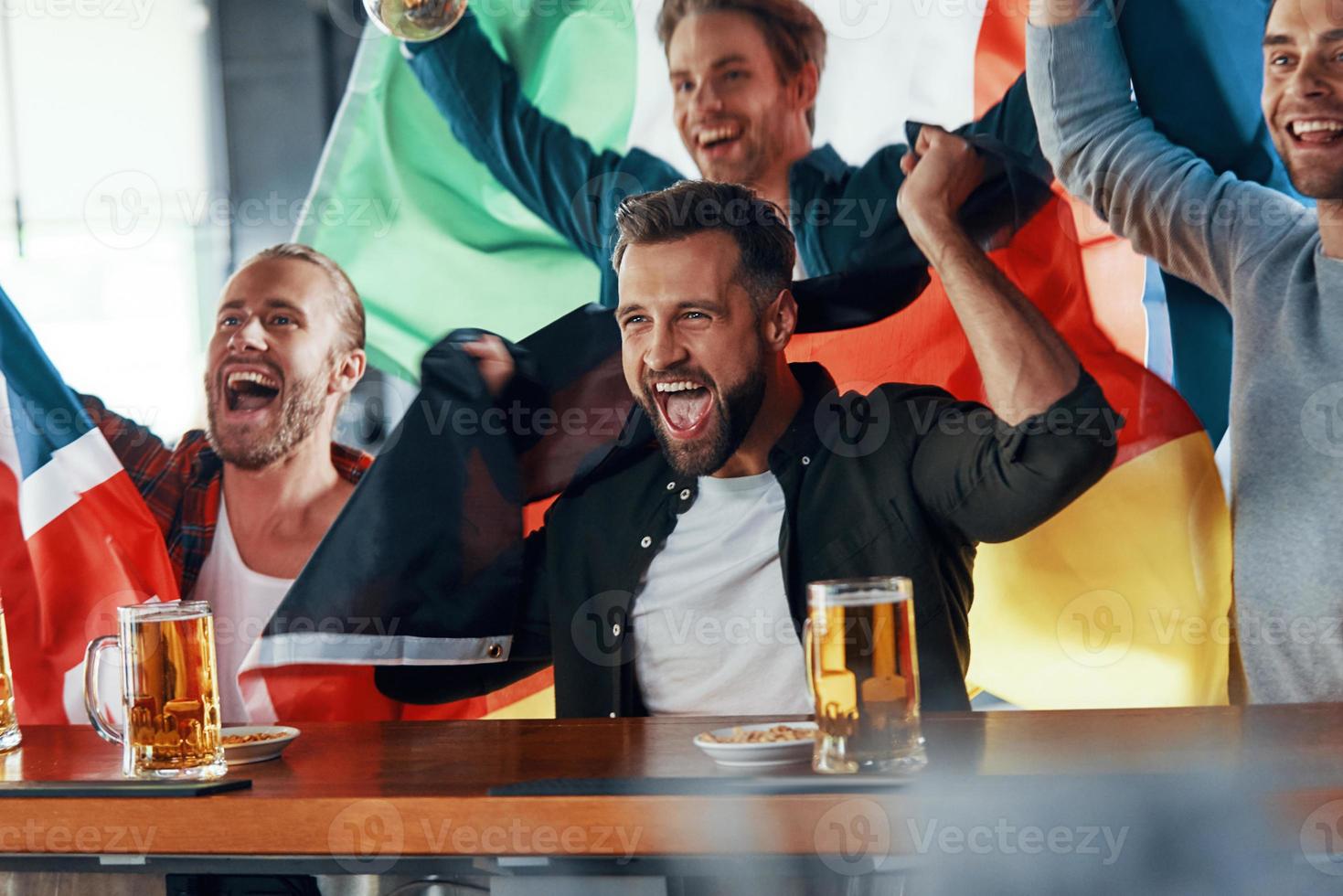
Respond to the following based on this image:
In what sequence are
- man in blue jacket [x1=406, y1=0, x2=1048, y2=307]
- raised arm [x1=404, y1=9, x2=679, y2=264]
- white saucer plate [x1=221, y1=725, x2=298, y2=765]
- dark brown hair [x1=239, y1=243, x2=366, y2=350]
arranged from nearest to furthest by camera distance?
white saucer plate [x1=221, y1=725, x2=298, y2=765], man in blue jacket [x1=406, y1=0, x2=1048, y2=307], raised arm [x1=404, y1=9, x2=679, y2=264], dark brown hair [x1=239, y1=243, x2=366, y2=350]

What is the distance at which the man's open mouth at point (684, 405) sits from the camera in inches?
92.0

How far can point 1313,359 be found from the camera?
6.73 ft

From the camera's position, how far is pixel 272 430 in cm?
264

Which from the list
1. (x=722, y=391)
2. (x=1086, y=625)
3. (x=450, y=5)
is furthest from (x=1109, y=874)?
(x=450, y=5)

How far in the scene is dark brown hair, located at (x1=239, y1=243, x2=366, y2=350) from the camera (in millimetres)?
2576

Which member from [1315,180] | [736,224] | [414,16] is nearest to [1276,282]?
[1315,180]

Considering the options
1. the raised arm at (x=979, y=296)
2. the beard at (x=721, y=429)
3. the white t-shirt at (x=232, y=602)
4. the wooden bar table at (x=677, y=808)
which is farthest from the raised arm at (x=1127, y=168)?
the white t-shirt at (x=232, y=602)

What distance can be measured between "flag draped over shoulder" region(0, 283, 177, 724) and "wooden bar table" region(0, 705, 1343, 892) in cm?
111

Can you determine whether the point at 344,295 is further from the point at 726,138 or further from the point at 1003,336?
the point at 1003,336

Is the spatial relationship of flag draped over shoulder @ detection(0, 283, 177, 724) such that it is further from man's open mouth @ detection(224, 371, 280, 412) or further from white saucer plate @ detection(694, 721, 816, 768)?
white saucer plate @ detection(694, 721, 816, 768)

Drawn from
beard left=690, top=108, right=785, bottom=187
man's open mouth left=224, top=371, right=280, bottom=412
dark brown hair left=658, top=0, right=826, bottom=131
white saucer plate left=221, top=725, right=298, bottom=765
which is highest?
dark brown hair left=658, top=0, right=826, bottom=131

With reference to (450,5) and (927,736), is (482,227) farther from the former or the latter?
(927,736)

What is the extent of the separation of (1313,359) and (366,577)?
1618mm

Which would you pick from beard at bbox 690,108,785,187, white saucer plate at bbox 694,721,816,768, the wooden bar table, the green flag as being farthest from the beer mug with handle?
beard at bbox 690,108,785,187
